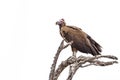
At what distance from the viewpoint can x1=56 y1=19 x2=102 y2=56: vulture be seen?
9.10m

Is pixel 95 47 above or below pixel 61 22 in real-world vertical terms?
below

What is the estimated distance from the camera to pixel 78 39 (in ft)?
30.6

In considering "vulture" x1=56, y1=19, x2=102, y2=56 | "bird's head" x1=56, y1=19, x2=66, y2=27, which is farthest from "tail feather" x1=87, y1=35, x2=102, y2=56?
"bird's head" x1=56, y1=19, x2=66, y2=27

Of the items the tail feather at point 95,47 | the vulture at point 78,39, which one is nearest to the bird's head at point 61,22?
the vulture at point 78,39

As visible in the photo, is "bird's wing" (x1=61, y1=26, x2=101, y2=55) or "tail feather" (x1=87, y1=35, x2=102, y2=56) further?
"bird's wing" (x1=61, y1=26, x2=101, y2=55)

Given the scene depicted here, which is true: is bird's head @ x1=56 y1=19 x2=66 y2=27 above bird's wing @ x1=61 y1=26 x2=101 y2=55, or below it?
above

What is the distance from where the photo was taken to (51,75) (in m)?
8.41

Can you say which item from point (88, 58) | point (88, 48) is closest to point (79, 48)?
point (88, 48)

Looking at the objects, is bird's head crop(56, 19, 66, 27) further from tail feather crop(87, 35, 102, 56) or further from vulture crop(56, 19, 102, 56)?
tail feather crop(87, 35, 102, 56)

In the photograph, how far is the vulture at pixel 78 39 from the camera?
29.9 feet

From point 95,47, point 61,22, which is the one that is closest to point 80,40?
point 95,47

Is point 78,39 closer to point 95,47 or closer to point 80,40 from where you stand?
point 80,40

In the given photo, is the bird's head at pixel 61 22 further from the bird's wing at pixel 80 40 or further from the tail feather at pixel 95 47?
the tail feather at pixel 95 47

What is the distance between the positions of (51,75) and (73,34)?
1.37m
